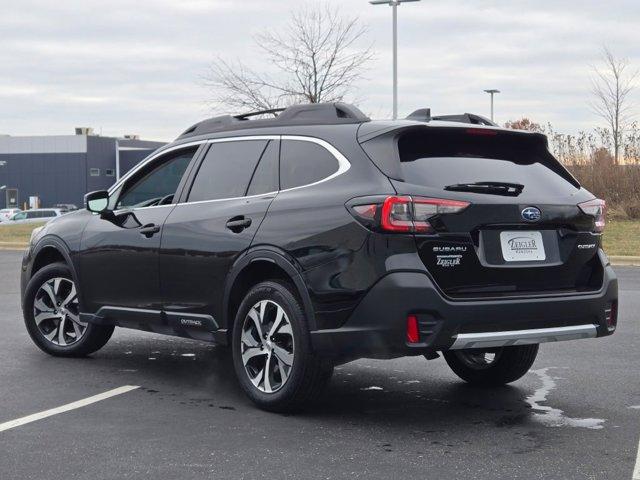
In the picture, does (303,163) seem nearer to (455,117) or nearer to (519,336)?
(455,117)

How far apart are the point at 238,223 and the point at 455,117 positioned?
1588 millimetres

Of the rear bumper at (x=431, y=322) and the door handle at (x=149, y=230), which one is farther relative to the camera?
the door handle at (x=149, y=230)

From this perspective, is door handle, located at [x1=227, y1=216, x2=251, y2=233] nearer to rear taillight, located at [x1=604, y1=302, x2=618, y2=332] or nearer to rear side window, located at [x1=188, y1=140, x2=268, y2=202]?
rear side window, located at [x1=188, y1=140, x2=268, y2=202]

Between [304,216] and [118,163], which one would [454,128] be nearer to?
[304,216]

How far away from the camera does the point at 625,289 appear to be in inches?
561

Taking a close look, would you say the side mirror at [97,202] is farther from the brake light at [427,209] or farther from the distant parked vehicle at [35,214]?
the distant parked vehicle at [35,214]

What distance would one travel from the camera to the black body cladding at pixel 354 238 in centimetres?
564

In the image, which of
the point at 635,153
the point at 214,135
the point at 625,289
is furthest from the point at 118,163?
the point at 214,135

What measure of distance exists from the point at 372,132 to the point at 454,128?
1.56ft

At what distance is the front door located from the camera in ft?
23.9

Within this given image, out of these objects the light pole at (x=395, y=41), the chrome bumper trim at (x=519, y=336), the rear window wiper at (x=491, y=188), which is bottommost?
the chrome bumper trim at (x=519, y=336)

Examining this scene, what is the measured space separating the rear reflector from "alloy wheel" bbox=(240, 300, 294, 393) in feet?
2.63

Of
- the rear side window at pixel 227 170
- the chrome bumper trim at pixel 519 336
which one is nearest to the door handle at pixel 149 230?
the rear side window at pixel 227 170

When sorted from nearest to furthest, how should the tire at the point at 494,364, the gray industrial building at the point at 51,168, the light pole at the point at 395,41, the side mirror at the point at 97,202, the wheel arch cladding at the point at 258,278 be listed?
the wheel arch cladding at the point at 258,278 → the tire at the point at 494,364 → the side mirror at the point at 97,202 → the light pole at the point at 395,41 → the gray industrial building at the point at 51,168
